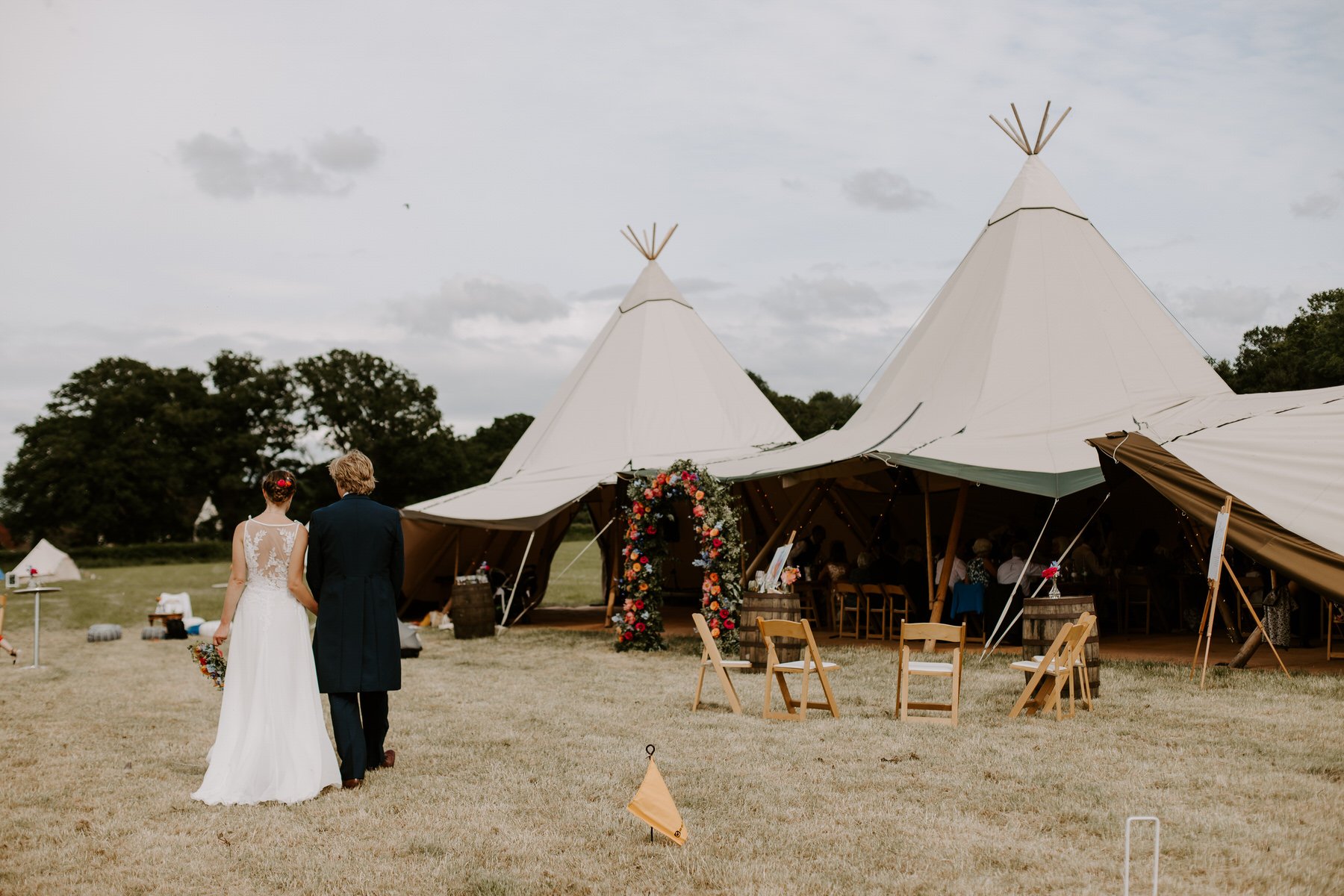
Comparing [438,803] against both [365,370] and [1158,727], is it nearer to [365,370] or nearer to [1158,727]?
[1158,727]

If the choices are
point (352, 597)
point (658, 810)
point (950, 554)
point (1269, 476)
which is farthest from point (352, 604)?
point (950, 554)

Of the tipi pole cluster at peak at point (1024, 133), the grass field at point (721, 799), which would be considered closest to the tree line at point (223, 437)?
the tipi pole cluster at peak at point (1024, 133)

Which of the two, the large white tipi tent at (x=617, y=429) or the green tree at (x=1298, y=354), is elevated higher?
the green tree at (x=1298, y=354)

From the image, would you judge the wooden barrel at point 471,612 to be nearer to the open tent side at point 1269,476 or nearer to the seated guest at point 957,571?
the seated guest at point 957,571

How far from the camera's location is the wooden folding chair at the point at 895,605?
37.1ft

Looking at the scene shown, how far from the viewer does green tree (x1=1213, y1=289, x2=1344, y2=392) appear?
30062 millimetres

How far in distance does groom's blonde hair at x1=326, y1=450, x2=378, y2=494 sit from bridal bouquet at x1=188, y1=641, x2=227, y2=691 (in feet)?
3.53

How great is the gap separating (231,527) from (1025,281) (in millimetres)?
36055

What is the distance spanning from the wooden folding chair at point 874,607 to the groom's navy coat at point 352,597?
23.2 feet

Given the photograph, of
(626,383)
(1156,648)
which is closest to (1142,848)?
(1156,648)

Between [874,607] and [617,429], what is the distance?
5.60 metres

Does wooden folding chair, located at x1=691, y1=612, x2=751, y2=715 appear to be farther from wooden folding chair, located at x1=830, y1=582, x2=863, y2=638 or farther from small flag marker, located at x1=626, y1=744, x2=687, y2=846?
wooden folding chair, located at x1=830, y1=582, x2=863, y2=638

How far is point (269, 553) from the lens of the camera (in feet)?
16.8

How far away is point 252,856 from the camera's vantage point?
4.14m
